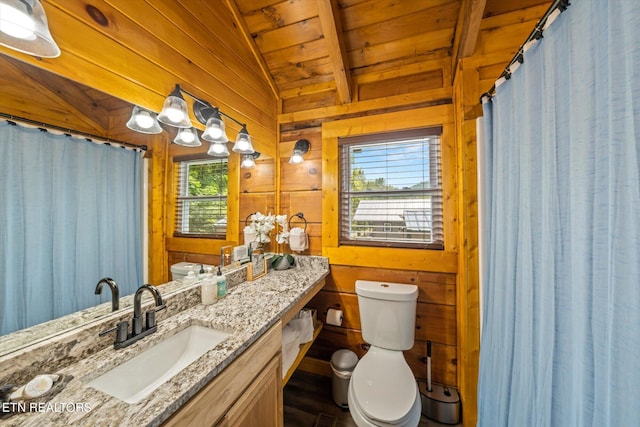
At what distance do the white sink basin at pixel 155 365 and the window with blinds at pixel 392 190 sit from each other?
3.89 feet

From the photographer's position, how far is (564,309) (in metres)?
0.68

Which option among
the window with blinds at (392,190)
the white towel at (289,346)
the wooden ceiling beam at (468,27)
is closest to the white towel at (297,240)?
the window with blinds at (392,190)

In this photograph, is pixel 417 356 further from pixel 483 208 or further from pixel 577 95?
pixel 577 95

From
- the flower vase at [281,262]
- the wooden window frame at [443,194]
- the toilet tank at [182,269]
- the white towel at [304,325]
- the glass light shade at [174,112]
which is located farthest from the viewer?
the flower vase at [281,262]

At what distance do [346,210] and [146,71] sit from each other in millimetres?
1486

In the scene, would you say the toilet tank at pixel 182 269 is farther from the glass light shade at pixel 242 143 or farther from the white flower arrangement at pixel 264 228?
the glass light shade at pixel 242 143

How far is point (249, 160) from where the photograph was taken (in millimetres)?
1700

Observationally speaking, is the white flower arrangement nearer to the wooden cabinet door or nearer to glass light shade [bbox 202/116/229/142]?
glass light shade [bbox 202/116/229/142]

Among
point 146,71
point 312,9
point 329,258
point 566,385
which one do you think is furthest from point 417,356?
point 312,9

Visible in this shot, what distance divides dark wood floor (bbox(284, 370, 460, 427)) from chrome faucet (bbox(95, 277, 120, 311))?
128 cm

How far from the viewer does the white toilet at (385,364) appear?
3.58 feet

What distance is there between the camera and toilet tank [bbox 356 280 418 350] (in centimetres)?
151

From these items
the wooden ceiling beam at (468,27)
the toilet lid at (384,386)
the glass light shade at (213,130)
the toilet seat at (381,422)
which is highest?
the wooden ceiling beam at (468,27)

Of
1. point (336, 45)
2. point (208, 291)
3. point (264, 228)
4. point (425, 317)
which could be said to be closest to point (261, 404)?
point (208, 291)
